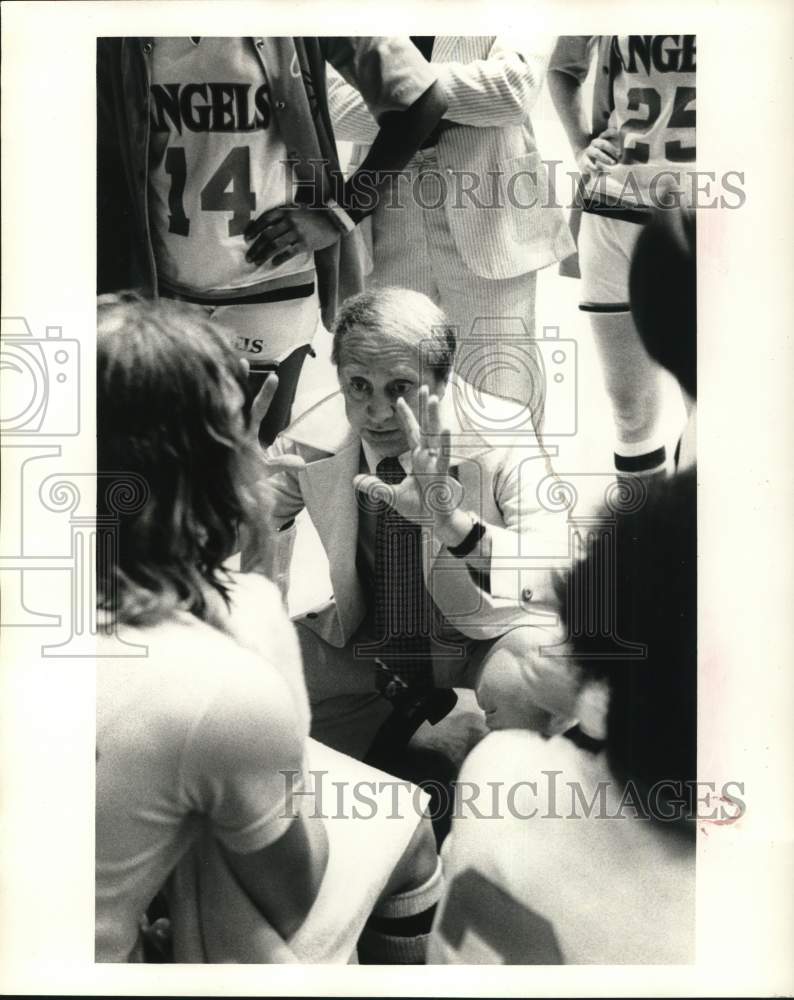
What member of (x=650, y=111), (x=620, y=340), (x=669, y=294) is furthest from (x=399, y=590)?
(x=650, y=111)

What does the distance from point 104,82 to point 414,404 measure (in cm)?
77

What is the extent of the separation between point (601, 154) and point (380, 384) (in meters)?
0.55

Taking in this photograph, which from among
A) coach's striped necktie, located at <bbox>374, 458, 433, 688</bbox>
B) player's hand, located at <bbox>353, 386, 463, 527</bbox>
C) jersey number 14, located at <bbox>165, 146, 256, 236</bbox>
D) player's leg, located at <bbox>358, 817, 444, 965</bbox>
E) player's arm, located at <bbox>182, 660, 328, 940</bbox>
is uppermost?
jersey number 14, located at <bbox>165, 146, 256, 236</bbox>

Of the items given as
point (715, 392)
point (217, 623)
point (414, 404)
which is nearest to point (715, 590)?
point (715, 392)

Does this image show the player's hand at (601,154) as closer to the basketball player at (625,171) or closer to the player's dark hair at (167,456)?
the basketball player at (625,171)

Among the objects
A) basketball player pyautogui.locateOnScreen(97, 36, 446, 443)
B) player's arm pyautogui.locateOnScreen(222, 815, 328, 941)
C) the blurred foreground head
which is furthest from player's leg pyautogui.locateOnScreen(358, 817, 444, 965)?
the blurred foreground head

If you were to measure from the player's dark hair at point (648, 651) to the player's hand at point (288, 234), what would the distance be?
70cm

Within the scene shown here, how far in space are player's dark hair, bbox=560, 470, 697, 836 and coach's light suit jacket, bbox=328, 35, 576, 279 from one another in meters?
0.50

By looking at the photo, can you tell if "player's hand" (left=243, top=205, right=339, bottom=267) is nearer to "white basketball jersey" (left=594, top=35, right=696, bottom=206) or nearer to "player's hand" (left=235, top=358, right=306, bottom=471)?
"player's hand" (left=235, top=358, right=306, bottom=471)

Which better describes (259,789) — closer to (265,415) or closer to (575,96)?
(265,415)

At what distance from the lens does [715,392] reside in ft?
4.92

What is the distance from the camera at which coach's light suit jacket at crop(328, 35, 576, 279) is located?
4.88 feet

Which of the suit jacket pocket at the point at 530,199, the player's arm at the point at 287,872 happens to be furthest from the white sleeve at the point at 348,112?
the player's arm at the point at 287,872

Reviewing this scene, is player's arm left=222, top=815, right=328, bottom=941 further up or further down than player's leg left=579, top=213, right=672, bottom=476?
further down
